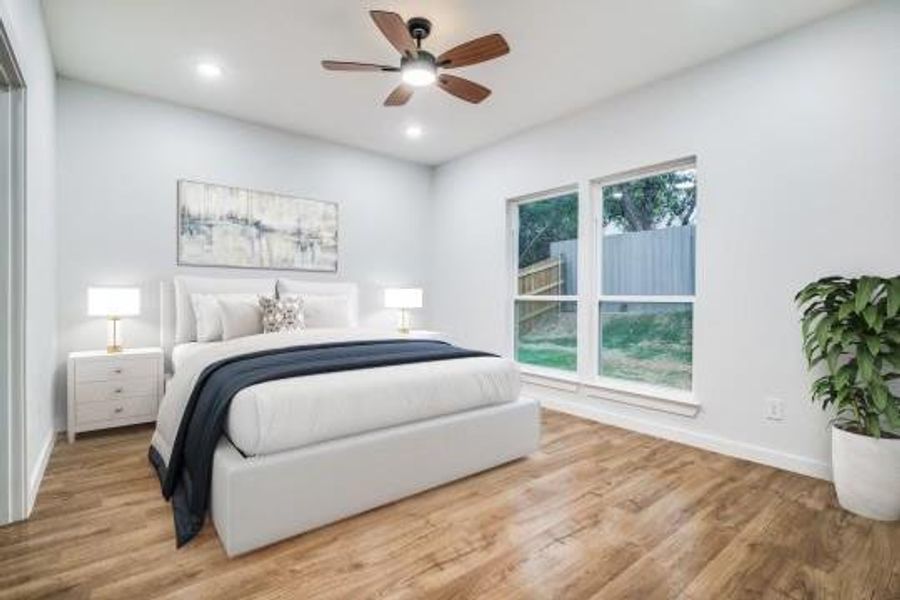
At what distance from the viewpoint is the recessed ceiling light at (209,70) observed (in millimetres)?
3068

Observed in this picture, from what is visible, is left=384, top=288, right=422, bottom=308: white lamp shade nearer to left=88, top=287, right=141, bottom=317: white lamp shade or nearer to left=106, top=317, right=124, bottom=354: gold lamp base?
left=88, top=287, right=141, bottom=317: white lamp shade

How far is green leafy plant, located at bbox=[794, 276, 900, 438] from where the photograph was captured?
2.01 meters

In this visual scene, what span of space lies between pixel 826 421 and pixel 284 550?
295 centimetres

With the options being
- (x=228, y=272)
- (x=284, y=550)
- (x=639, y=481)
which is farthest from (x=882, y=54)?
(x=228, y=272)

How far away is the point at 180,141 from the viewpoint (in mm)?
3699

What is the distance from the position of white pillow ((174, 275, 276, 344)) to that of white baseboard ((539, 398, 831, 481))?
294cm

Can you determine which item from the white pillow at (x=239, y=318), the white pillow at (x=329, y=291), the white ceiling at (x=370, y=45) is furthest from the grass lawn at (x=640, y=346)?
the white pillow at (x=239, y=318)

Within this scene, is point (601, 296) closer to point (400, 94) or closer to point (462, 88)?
point (462, 88)

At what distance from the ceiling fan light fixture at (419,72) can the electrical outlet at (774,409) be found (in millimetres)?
2846

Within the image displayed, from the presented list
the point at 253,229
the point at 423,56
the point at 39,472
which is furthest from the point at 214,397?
the point at 253,229

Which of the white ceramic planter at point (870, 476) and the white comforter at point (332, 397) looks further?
the white ceramic planter at point (870, 476)

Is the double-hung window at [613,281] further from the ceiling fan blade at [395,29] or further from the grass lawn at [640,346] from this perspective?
the ceiling fan blade at [395,29]

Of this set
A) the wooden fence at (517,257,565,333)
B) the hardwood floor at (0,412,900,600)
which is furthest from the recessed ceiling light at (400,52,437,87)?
the hardwood floor at (0,412,900,600)

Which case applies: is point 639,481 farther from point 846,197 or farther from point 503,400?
point 846,197
